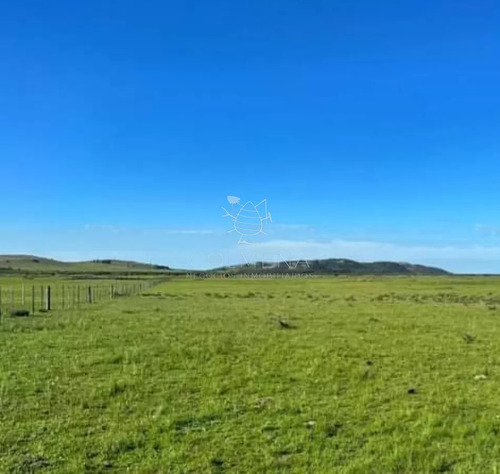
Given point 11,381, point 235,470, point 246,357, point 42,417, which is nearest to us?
point 235,470

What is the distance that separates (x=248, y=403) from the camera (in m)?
11.3

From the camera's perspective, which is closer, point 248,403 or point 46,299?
point 248,403

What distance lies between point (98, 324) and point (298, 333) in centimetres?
911

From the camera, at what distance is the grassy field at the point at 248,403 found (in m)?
7.98

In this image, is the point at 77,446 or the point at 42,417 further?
the point at 42,417

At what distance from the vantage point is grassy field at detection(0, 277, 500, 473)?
7.98 metres

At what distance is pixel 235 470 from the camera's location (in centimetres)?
754

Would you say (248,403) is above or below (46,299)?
below

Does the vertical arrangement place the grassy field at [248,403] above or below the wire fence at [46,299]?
below

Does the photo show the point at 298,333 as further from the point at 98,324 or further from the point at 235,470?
the point at 235,470

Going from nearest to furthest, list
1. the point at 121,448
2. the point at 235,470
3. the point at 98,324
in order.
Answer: the point at 235,470, the point at 121,448, the point at 98,324

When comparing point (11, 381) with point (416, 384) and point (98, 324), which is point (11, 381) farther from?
point (98, 324)

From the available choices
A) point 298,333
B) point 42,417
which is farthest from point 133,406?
point 298,333

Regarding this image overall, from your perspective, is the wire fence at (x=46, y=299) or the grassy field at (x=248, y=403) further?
the wire fence at (x=46, y=299)
